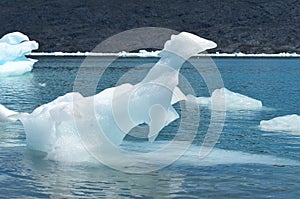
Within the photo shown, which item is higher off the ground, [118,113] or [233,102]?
[233,102]

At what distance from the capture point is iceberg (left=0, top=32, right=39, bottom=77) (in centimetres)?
4650

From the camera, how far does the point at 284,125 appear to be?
21078 mm

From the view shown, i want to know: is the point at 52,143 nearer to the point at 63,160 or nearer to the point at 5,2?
the point at 63,160

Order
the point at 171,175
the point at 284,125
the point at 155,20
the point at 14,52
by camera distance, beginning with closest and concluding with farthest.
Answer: the point at 171,175 → the point at 284,125 → the point at 14,52 → the point at 155,20

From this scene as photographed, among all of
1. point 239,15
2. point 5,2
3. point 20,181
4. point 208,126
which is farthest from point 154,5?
point 20,181

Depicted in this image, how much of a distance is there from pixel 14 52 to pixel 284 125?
29.6m

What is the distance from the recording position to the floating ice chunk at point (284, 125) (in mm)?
20703

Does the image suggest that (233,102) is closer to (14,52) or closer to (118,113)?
(118,113)

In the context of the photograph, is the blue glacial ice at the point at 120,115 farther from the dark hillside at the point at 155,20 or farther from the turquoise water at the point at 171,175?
the dark hillside at the point at 155,20

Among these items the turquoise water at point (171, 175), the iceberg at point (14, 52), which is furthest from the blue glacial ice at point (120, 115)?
the iceberg at point (14, 52)

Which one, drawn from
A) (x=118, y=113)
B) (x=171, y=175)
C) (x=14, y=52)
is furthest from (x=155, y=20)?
(x=171, y=175)

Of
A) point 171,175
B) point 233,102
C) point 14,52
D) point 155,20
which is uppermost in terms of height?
point 155,20

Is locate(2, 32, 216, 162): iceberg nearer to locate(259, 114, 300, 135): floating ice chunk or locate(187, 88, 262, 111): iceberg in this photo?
locate(259, 114, 300, 135): floating ice chunk

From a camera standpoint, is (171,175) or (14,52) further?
(14,52)
